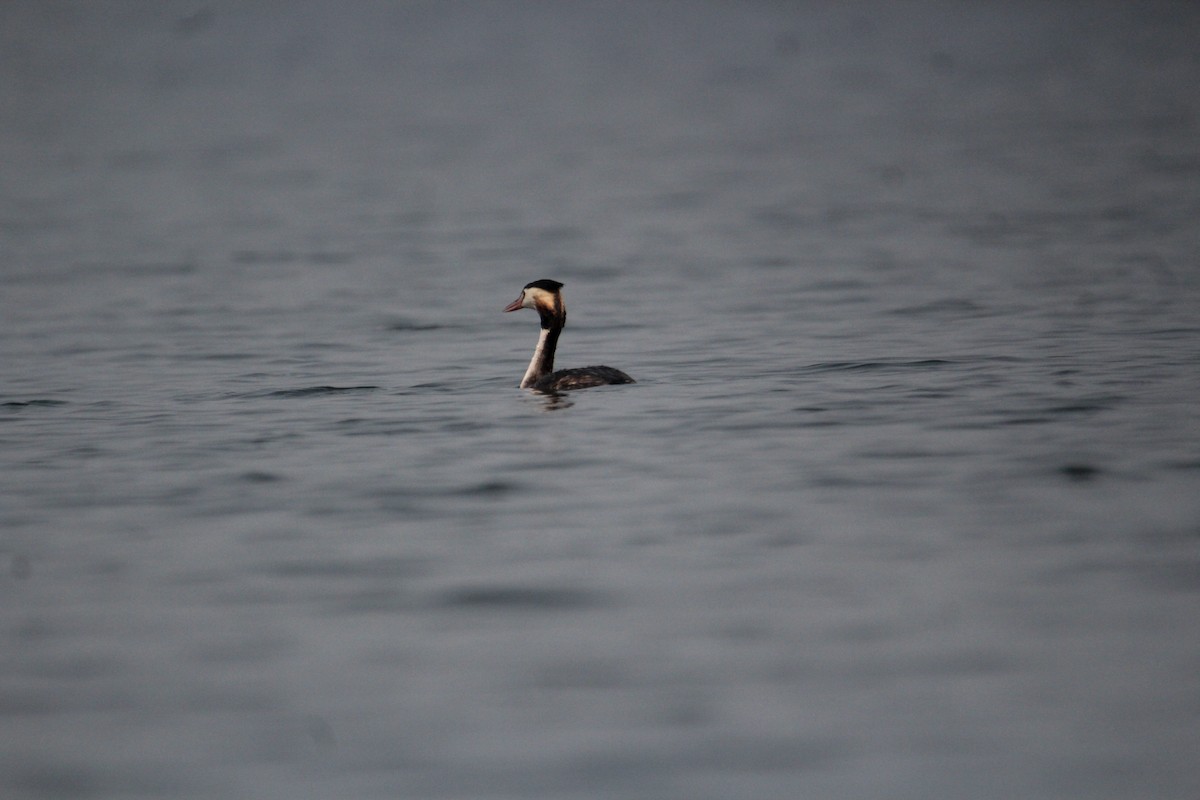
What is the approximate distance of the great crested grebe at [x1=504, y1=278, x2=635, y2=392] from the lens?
57.4ft

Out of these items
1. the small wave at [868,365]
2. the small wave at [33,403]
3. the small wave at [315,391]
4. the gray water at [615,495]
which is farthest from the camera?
the small wave at [868,365]

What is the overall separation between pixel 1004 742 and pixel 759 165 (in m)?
40.2

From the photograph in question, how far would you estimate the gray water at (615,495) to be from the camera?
820 centimetres

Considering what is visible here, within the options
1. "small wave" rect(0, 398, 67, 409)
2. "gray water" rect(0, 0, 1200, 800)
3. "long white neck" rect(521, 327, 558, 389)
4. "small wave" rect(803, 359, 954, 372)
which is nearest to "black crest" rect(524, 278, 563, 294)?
"long white neck" rect(521, 327, 558, 389)

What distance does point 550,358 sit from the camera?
58.6 feet

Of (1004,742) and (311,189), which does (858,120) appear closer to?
(311,189)

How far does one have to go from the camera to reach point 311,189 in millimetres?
44125

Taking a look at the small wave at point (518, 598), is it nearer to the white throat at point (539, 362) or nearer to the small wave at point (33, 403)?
the white throat at point (539, 362)

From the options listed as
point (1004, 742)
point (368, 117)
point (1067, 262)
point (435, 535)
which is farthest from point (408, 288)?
point (368, 117)

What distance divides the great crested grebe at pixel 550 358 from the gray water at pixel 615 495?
0.22 meters

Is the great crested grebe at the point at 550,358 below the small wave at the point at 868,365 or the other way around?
the other way around

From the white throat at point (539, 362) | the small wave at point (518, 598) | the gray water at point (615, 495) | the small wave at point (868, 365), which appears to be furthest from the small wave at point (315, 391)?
the small wave at point (518, 598)

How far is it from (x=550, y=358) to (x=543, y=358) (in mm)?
126

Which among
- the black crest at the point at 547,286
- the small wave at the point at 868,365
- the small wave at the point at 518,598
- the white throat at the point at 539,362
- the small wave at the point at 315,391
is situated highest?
the black crest at the point at 547,286
